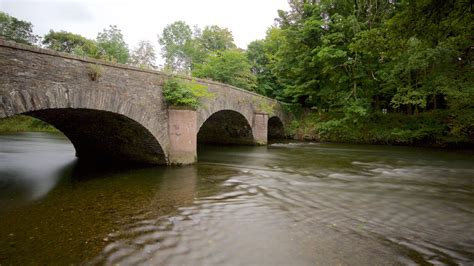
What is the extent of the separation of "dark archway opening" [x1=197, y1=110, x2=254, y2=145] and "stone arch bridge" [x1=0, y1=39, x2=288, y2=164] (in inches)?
107

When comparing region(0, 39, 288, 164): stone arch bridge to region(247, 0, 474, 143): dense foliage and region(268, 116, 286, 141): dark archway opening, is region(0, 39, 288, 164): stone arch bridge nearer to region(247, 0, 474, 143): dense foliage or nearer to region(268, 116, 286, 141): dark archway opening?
region(247, 0, 474, 143): dense foliage

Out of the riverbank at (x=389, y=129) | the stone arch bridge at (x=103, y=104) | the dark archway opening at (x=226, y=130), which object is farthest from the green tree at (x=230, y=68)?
the stone arch bridge at (x=103, y=104)

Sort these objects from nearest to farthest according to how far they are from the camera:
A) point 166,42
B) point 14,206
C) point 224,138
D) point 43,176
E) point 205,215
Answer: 1. point 205,215
2. point 14,206
3. point 43,176
4. point 224,138
5. point 166,42

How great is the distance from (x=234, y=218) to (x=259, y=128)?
44.9 feet

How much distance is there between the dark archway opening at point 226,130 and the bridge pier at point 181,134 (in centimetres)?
659

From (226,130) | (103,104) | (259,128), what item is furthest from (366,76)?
(103,104)

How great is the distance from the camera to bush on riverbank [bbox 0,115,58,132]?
2993cm

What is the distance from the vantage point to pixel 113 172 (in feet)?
28.3

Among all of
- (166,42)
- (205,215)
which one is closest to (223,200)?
(205,215)

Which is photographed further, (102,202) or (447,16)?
(102,202)

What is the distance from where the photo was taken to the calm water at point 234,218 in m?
3.34

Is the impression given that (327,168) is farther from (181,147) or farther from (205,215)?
(205,215)

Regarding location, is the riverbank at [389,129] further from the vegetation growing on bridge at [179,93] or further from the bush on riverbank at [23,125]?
the bush on riverbank at [23,125]

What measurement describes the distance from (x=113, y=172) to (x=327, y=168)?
7137 millimetres
